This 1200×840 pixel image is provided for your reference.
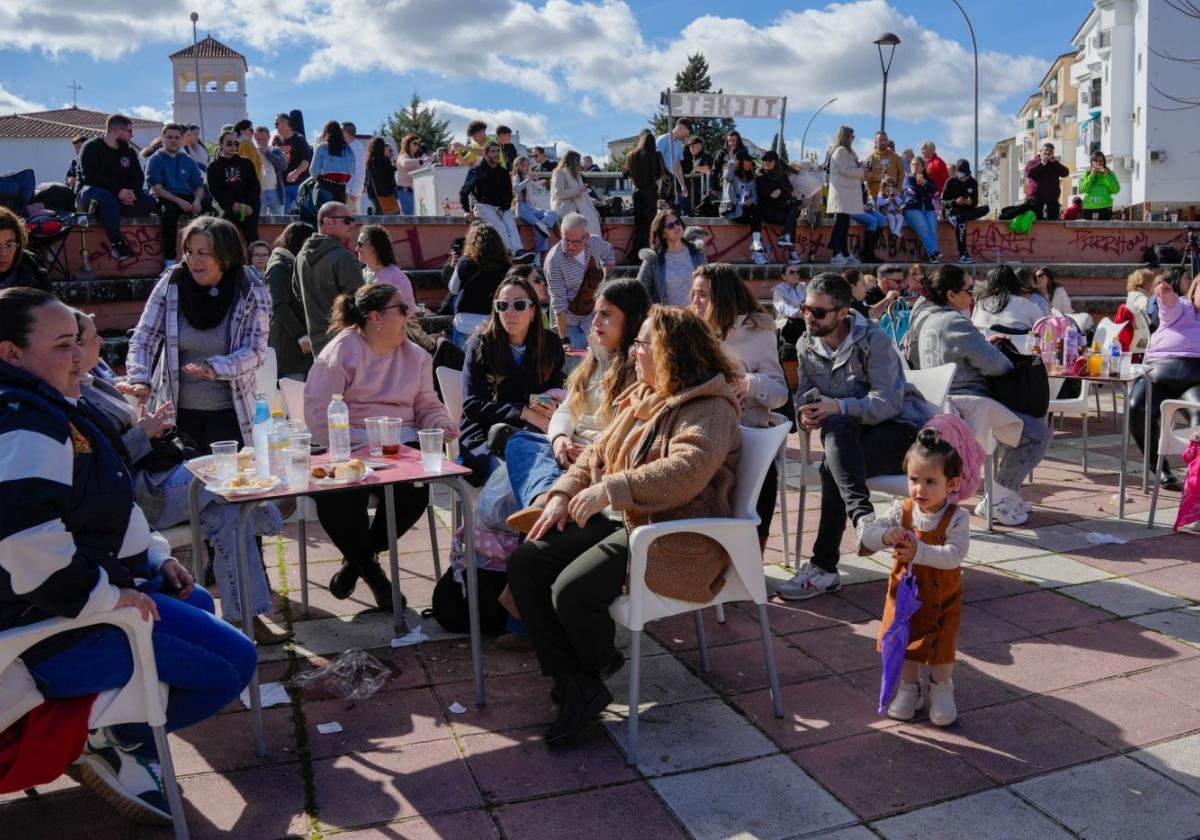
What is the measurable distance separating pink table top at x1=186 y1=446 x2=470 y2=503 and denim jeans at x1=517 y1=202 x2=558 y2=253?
876cm

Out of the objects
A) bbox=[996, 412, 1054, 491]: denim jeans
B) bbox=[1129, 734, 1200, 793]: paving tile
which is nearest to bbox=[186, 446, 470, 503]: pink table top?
bbox=[1129, 734, 1200, 793]: paving tile

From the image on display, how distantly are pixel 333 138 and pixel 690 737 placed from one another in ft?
31.5

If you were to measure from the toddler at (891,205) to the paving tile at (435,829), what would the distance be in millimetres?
13801

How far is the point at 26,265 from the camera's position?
4.54 m

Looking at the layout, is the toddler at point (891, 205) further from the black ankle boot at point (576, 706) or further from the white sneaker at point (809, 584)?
the black ankle boot at point (576, 706)

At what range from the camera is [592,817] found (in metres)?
2.82

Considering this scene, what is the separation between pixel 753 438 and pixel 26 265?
334cm

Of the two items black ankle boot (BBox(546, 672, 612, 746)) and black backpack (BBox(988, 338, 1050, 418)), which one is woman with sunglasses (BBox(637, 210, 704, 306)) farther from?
black ankle boot (BBox(546, 672, 612, 746))

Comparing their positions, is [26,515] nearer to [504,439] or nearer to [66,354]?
[66,354]

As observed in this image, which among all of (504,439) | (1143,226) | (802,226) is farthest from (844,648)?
(1143,226)

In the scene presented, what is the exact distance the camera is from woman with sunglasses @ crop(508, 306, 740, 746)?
325 centimetres

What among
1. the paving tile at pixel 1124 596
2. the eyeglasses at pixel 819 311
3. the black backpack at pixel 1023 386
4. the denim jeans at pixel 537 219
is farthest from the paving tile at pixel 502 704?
the denim jeans at pixel 537 219

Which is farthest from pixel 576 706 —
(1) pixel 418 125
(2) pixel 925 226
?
(1) pixel 418 125

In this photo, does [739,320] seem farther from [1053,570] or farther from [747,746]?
[747,746]
